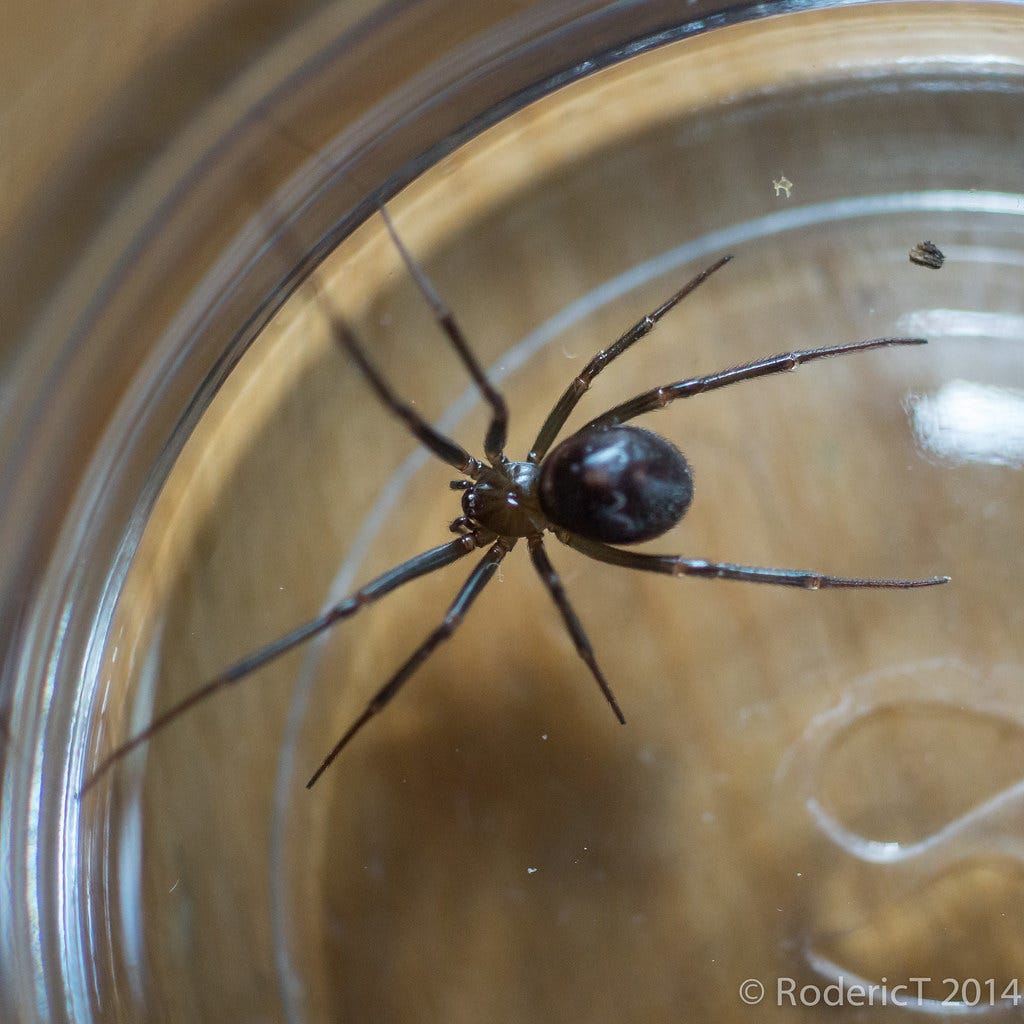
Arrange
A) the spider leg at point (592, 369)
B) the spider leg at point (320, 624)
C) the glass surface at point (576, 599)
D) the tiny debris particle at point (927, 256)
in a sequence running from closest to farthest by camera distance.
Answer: the spider leg at point (320, 624) → the spider leg at point (592, 369) → the glass surface at point (576, 599) → the tiny debris particle at point (927, 256)

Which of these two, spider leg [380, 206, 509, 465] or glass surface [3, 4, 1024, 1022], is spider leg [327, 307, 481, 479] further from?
glass surface [3, 4, 1024, 1022]

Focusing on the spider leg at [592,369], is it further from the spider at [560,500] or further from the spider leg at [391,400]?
the spider leg at [391,400]

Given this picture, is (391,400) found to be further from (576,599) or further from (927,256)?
(927,256)

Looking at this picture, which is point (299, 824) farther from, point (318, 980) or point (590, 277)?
point (590, 277)

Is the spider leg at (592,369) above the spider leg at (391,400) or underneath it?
above

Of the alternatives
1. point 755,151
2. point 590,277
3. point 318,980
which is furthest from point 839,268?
point 318,980

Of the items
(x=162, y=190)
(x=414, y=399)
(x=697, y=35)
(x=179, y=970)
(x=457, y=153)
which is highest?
(x=697, y=35)

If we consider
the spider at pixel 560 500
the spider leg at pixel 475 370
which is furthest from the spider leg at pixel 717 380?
the spider leg at pixel 475 370
